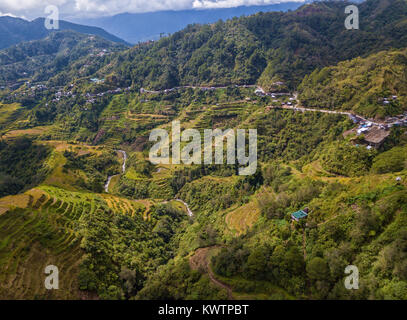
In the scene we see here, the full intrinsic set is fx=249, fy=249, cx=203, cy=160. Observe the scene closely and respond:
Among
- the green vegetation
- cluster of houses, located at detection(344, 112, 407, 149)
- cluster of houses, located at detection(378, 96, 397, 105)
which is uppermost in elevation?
cluster of houses, located at detection(378, 96, 397, 105)

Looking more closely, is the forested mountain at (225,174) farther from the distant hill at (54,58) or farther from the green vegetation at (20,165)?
the distant hill at (54,58)

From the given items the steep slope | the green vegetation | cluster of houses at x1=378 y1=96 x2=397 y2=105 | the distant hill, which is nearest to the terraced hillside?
the green vegetation

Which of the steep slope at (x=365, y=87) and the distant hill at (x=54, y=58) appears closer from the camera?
the steep slope at (x=365, y=87)

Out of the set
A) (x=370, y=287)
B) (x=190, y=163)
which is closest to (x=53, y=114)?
(x=190, y=163)

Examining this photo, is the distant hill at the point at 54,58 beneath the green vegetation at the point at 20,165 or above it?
above

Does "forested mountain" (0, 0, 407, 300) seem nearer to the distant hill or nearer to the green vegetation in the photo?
the green vegetation

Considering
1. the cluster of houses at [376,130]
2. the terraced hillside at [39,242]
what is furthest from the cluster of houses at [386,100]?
the terraced hillside at [39,242]

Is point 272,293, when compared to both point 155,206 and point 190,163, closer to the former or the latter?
point 155,206

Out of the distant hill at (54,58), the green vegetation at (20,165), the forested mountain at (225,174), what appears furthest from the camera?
the distant hill at (54,58)
